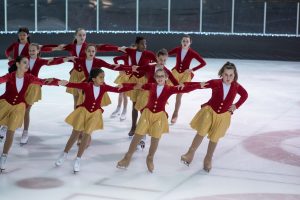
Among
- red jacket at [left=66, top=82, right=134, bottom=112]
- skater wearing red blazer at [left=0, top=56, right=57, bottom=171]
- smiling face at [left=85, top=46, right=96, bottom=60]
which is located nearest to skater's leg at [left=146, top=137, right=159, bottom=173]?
red jacket at [left=66, top=82, right=134, bottom=112]

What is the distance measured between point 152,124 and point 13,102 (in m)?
1.43

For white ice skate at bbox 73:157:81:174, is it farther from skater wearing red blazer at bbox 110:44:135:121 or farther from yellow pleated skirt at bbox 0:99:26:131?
skater wearing red blazer at bbox 110:44:135:121

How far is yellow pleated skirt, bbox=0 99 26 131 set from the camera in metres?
6.66

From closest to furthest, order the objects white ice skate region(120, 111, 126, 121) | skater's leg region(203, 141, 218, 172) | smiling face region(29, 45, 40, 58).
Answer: skater's leg region(203, 141, 218, 172), smiling face region(29, 45, 40, 58), white ice skate region(120, 111, 126, 121)

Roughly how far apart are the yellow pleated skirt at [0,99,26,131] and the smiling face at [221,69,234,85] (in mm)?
2082

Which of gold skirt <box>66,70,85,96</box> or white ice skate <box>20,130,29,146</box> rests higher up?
gold skirt <box>66,70,85,96</box>

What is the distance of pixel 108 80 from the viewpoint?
13672 mm

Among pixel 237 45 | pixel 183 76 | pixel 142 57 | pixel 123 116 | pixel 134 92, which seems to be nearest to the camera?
pixel 134 92

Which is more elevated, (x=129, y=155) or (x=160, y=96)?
(x=160, y=96)

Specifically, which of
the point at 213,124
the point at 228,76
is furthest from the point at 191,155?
the point at 228,76

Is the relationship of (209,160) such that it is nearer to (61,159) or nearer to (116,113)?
(61,159)

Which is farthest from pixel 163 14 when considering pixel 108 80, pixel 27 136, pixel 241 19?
pixel 27 136

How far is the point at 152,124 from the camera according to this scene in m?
6.78

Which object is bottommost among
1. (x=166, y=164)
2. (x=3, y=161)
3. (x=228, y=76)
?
(x=166, y=164)
